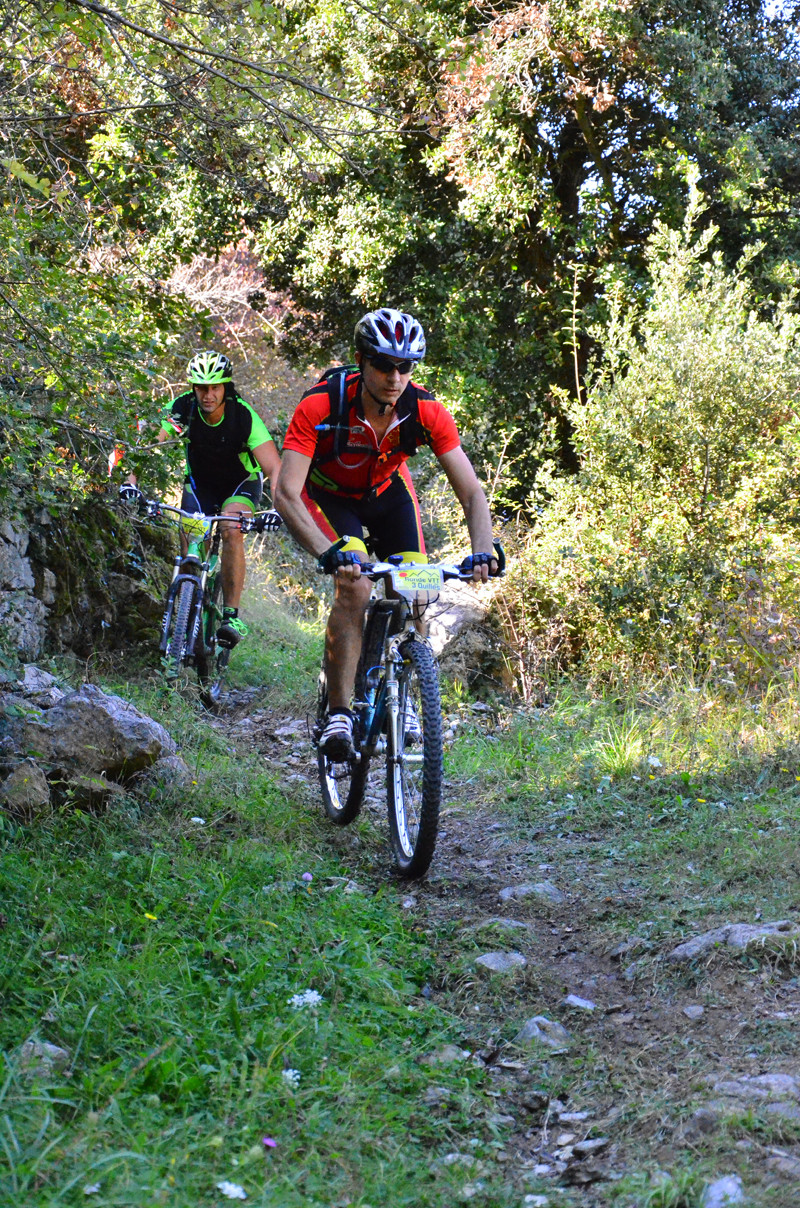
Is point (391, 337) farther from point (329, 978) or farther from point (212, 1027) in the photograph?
point (212, 1027)

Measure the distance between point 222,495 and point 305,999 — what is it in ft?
16.9

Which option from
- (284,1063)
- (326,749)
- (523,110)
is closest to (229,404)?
(326,749)

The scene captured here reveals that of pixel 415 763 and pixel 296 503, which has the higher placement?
pixel 296 503

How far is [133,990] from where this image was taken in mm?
3141

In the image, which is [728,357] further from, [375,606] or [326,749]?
[326,749]

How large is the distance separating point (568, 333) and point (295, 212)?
3.44 meters

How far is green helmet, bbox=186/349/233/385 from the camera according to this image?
289 inches

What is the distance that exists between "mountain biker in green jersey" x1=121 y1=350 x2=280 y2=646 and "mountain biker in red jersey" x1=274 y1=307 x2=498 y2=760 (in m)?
2.25

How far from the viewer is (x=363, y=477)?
5074mm

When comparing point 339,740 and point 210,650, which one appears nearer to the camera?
point 339,740

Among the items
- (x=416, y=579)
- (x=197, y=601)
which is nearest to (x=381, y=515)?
(x=416, y=579)

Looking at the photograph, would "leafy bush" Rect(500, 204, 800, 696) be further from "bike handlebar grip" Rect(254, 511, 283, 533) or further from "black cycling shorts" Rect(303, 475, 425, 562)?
"black cycling shorts" Rect(303, 475, 425, 562)

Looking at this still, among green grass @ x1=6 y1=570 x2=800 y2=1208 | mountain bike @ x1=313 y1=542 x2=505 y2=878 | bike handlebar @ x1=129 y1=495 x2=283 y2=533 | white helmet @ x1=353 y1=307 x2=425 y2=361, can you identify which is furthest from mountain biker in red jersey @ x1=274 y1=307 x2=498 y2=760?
bike handlebar @ x1=129 y1=495 x2=283 y2=533

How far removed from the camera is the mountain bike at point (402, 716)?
14.3ft
